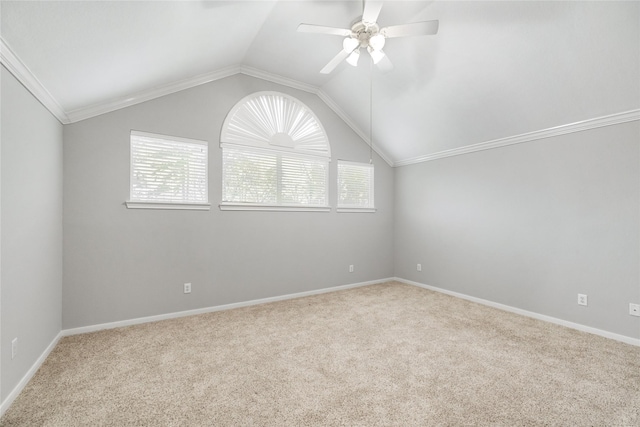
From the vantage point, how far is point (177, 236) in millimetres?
3297

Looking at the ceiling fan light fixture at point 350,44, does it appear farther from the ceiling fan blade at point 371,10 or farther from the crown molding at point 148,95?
the crown molding at point 148,95

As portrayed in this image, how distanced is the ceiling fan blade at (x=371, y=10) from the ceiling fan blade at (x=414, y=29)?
13 cm

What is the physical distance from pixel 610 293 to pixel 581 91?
6.54 feet

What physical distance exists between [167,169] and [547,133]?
4351 mm

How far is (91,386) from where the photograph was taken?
6.45ft

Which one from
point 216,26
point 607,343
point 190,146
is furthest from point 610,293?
point 190,146

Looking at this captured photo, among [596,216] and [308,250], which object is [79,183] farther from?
[596,216]

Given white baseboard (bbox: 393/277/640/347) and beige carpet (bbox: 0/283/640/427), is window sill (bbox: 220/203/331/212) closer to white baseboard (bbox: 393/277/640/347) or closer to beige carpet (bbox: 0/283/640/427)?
beige carpet (bbox: 0/283/640/427)

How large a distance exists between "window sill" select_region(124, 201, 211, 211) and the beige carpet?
1277 mm

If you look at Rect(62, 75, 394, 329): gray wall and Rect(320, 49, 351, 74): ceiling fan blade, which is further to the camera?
Rect(62, 75, 394, 329): gray wall

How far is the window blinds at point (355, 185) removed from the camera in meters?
4.61

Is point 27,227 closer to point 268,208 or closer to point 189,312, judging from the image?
point 189,312

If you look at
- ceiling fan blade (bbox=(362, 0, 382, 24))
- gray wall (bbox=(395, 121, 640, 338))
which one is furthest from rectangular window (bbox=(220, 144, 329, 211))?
ceiling fan blade (bbox=(362, 0, 382, 24))

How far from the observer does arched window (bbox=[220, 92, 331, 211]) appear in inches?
144
